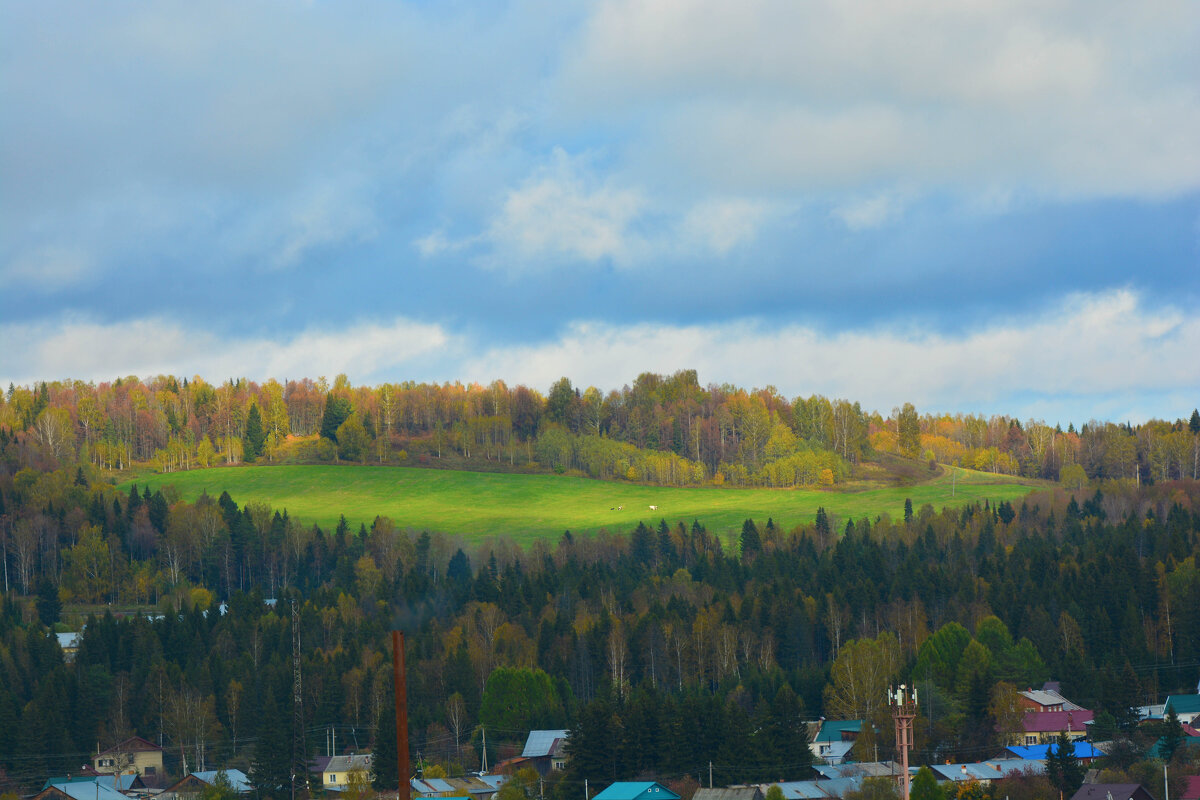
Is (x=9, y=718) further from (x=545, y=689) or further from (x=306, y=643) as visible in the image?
(x=545, y=689)

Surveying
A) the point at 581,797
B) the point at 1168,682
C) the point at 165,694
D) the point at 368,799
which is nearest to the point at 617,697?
the point at 581,797

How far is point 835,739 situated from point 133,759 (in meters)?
60.9

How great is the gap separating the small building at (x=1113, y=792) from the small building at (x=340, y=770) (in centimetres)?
5306

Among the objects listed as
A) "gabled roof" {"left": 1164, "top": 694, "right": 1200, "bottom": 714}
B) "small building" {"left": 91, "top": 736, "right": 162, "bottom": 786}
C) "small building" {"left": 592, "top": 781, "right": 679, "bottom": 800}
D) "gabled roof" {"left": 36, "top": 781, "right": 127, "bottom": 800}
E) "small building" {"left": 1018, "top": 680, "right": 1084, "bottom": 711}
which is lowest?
"small building" {"left": 91, "top": 736, "right": 162, "bottom": 786}

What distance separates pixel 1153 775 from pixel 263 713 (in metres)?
73.6

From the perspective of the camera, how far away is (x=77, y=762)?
13238cm

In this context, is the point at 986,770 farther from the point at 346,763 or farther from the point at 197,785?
the point at 197,785

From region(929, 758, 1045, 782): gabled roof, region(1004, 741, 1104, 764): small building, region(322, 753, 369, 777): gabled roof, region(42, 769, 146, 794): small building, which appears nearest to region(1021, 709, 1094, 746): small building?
region(1004, 741, 1104, 764): small building

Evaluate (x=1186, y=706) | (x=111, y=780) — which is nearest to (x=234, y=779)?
(x=111, y=780)

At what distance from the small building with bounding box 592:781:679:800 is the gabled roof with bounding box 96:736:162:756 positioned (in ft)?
165

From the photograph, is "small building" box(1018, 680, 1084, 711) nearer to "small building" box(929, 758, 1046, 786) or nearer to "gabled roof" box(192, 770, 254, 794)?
"small building" box(929, 758, 1046, 786)

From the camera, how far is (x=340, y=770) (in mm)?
122500

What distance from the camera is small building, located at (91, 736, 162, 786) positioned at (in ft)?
439

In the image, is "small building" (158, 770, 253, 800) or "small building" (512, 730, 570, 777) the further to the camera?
"small building" (512, 730, 570, 777)
